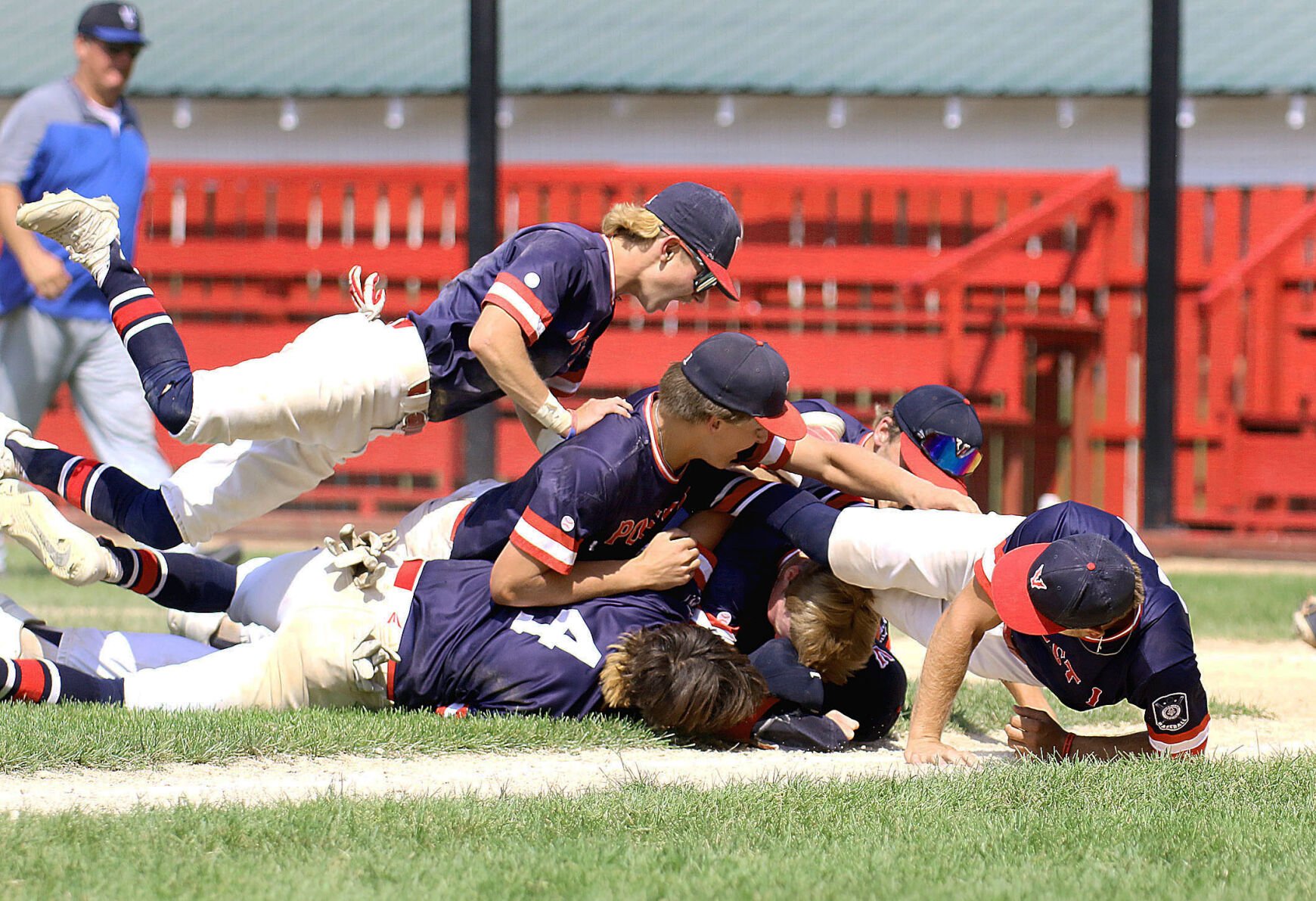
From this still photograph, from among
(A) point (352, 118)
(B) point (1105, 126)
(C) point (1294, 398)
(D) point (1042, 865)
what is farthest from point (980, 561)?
(A) point (352, 118)

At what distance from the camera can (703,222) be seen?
15.7ft

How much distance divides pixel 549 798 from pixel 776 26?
9.91 meters

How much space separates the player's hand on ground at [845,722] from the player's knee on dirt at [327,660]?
1.26m

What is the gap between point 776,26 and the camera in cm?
1234

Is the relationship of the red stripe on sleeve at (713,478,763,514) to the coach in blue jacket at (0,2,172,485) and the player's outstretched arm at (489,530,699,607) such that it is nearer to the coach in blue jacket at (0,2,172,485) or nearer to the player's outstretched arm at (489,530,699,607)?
the player's outstretched arm at (489,530,699,607)

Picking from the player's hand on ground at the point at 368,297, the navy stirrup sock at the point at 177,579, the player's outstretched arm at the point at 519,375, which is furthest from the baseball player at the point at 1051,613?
the navy stirrup sock at the point at 177,579

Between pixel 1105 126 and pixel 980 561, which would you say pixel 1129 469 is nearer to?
pixel 1105 126

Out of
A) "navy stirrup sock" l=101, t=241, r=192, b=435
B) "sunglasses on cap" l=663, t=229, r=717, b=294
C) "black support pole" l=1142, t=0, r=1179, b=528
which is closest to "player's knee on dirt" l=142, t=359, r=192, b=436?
"navy stirrup sock" l=101, t=241, r=192, b=435

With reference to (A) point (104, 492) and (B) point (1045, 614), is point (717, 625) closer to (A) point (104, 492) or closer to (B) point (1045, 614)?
(B) point (1045, 614)

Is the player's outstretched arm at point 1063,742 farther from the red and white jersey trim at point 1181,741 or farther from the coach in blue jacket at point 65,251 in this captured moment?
the coach in blue jacket at point 65,251

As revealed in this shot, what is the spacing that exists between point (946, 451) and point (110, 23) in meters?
4.16

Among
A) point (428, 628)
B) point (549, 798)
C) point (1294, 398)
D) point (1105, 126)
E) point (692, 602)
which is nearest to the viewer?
point (549, 798)

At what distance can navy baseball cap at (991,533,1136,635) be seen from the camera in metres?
3.58

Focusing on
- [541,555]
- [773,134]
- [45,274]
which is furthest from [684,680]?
[773,134]
